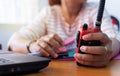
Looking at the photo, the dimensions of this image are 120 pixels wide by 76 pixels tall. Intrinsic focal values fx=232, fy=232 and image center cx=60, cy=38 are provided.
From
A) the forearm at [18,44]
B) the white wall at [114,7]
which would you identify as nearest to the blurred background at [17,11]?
the white wall at [114,7]

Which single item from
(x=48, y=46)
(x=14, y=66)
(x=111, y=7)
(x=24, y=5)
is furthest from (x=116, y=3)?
(x=14, y=66)

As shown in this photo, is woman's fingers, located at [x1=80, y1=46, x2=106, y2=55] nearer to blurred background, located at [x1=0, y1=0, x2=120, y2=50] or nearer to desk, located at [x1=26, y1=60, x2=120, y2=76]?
desk, located at [x1=26, y1=60, x2=120, y2=76]

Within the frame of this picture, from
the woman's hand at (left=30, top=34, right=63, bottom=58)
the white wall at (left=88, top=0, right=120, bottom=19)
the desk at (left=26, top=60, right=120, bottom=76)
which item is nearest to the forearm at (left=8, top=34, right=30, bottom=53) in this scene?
the woman's hand at (left=30, top=34, right=63, bottom=58)

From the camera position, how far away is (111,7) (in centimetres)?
220

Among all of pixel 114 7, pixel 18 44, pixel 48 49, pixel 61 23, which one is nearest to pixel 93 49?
pixel 48 49

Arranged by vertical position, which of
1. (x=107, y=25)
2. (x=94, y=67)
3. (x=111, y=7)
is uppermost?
(x=111, y=7)

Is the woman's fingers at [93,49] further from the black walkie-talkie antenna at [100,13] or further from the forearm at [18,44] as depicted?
the forearm at [18,44]

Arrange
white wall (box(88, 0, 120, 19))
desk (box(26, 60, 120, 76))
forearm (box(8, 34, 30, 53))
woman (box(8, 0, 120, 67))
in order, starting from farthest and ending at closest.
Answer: white wall (box(88, 0, 120, 19)), woman (box(8, 0, 120, 67)), forearm (box(8, 34, 30, 53)), desk (box(26, 60, 120, 76))

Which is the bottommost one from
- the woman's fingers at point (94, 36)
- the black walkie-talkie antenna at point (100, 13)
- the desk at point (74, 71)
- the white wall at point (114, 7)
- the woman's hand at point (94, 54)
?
the desk at point (74, 71)

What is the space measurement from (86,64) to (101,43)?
0.27ft

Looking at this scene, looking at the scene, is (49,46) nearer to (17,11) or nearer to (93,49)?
(93,49)

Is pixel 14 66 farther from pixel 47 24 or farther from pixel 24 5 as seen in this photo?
pixel 24 5

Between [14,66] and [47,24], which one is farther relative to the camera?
[47,24]

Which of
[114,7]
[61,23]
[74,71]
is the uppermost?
[114,7]
